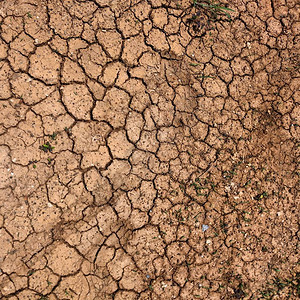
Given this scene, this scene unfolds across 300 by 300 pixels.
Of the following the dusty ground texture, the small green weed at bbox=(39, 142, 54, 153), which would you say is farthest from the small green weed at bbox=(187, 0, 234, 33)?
the small green weed at bbox=(39, 142, 54, 153)

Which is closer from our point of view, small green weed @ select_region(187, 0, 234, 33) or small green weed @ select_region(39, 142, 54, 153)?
small green weed @ select_region(39, 142, 54, 153)

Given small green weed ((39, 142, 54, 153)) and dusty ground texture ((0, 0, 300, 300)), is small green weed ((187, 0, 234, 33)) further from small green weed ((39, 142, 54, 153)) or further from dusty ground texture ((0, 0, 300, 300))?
small green weed ((39, 142, 54, 153))

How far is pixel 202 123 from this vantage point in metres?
2.99

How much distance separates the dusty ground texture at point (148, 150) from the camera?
264 cm

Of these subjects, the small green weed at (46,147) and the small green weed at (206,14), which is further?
the small green weed at (206,14)

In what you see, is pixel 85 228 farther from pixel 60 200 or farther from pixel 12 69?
pixel 12 69

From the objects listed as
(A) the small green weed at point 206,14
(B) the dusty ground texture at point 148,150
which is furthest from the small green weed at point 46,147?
(A) the small green weed at point 206,14

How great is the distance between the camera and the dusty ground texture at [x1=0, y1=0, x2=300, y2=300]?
8.66ft

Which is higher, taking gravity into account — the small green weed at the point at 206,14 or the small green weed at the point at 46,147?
the small green weed at the point at 206,14

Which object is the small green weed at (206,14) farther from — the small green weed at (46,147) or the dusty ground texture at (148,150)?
the small green weed at (46,147)

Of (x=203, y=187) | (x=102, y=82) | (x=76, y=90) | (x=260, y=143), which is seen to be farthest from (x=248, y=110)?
(x=76, y=90)

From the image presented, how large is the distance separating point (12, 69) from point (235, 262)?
270cm

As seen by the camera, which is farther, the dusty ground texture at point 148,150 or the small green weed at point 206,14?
the small green weed at point 206,14

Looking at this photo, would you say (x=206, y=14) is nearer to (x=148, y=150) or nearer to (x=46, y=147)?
(x=148, y=150)
